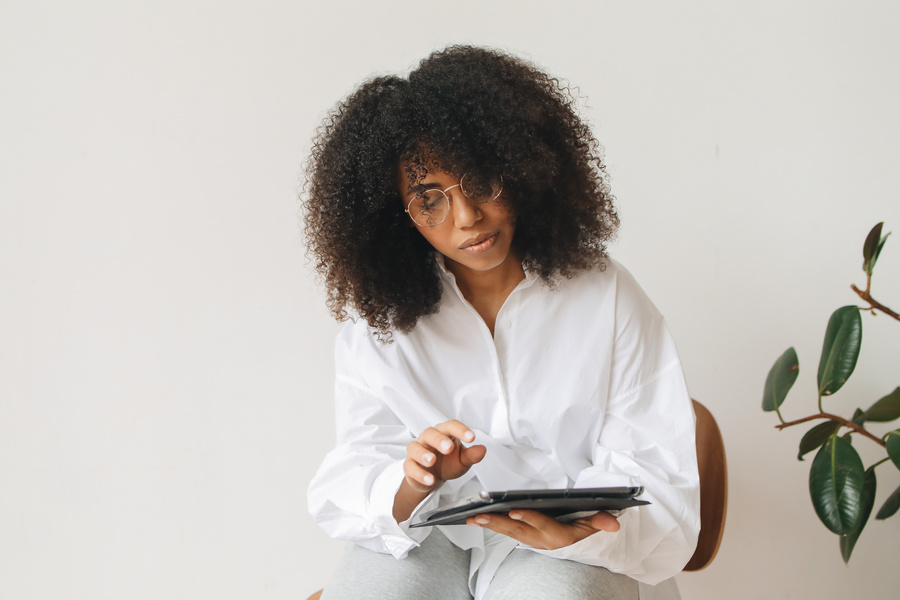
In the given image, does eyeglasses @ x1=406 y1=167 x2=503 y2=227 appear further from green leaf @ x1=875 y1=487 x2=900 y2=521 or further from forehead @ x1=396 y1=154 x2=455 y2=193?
green leaf @ x1=875 y1=487 x2=900 y2=521

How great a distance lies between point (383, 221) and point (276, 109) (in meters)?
0.66

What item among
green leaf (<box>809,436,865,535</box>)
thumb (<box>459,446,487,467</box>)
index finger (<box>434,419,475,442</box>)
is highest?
→ index finger (<box>434,419,475,442</box>)

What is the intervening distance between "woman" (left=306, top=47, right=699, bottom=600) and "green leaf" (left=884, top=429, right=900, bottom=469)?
434 mm

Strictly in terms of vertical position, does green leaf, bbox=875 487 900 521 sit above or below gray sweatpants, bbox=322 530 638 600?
below

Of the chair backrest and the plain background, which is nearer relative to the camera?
the chair backrest

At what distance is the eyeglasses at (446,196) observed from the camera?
106 cm

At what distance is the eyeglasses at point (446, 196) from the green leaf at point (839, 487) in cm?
80

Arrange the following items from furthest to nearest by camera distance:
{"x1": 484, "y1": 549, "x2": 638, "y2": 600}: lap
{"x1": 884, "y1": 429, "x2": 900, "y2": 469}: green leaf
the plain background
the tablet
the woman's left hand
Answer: the plain background
{"x1": 884, "y1": 429, "x2": 900, "y2": 469}: green leaf
{"x1": 484, "y1": 549, "x2": 638, "y2": 600}: lap
the woman's left hand
the tablet

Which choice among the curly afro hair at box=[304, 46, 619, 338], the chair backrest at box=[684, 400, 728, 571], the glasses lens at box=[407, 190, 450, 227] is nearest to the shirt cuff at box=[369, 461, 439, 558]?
the curly afro hair at box=[304, 46, 619, 338]

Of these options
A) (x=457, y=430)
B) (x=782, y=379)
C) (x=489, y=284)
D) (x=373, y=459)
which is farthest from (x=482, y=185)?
(x=782, y=379)

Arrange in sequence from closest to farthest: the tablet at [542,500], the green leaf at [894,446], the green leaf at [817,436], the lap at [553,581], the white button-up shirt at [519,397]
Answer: the tablet at [542,500] → the lap at [553,581] → the white button-up shirt at [519,397] → the green leaf at [894,446] → the green leaf at [817,436]

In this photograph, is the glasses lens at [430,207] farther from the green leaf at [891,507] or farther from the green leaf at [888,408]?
the green leaf at [891,507]

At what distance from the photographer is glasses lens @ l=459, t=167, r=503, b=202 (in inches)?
41.7

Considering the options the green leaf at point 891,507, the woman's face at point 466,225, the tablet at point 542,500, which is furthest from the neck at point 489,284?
the green leaf at point 891,507
